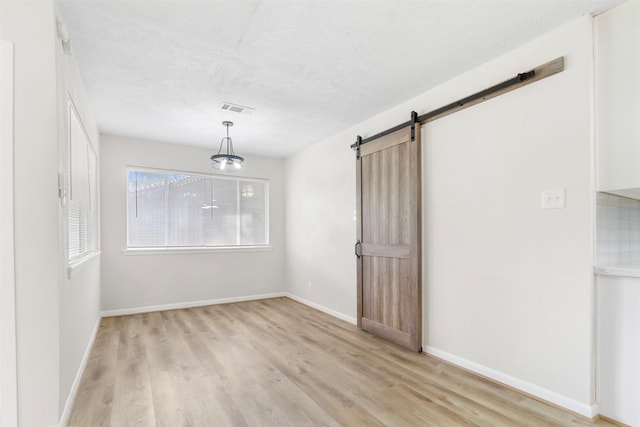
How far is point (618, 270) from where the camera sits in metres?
2.04

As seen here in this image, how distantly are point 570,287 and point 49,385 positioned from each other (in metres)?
3.29

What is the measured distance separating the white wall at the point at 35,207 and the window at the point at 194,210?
3.23m

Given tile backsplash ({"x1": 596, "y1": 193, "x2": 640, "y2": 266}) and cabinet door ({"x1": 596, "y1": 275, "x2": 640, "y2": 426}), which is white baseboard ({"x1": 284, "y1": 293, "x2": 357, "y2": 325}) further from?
tile backsplash ({"x1": 596, "y1": 193, "x2": 640, "y2": 266})

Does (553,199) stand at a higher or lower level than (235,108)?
lower

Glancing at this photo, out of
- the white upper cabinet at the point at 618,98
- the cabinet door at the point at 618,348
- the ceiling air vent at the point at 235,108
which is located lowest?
the cabinet door at the point at 618,348

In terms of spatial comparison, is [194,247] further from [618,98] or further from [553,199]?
[618,98]

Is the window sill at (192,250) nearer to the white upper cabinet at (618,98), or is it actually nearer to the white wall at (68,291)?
the white wall at (68,291)

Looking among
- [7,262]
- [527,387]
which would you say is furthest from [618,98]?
[7,262]

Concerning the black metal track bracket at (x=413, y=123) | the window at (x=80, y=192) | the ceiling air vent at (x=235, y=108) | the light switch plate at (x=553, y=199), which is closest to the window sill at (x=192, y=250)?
the window at (x=80, y=192)

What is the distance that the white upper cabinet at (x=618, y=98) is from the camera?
2.02m

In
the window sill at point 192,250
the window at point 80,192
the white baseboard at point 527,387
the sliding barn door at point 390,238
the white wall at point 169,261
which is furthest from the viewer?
the window sill at point 192,250

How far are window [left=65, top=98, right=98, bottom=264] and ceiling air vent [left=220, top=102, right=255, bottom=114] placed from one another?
1.33 meters

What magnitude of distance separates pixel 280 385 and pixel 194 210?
360 centimetres

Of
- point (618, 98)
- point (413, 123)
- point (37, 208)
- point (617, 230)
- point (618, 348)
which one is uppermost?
point (413, 123)
